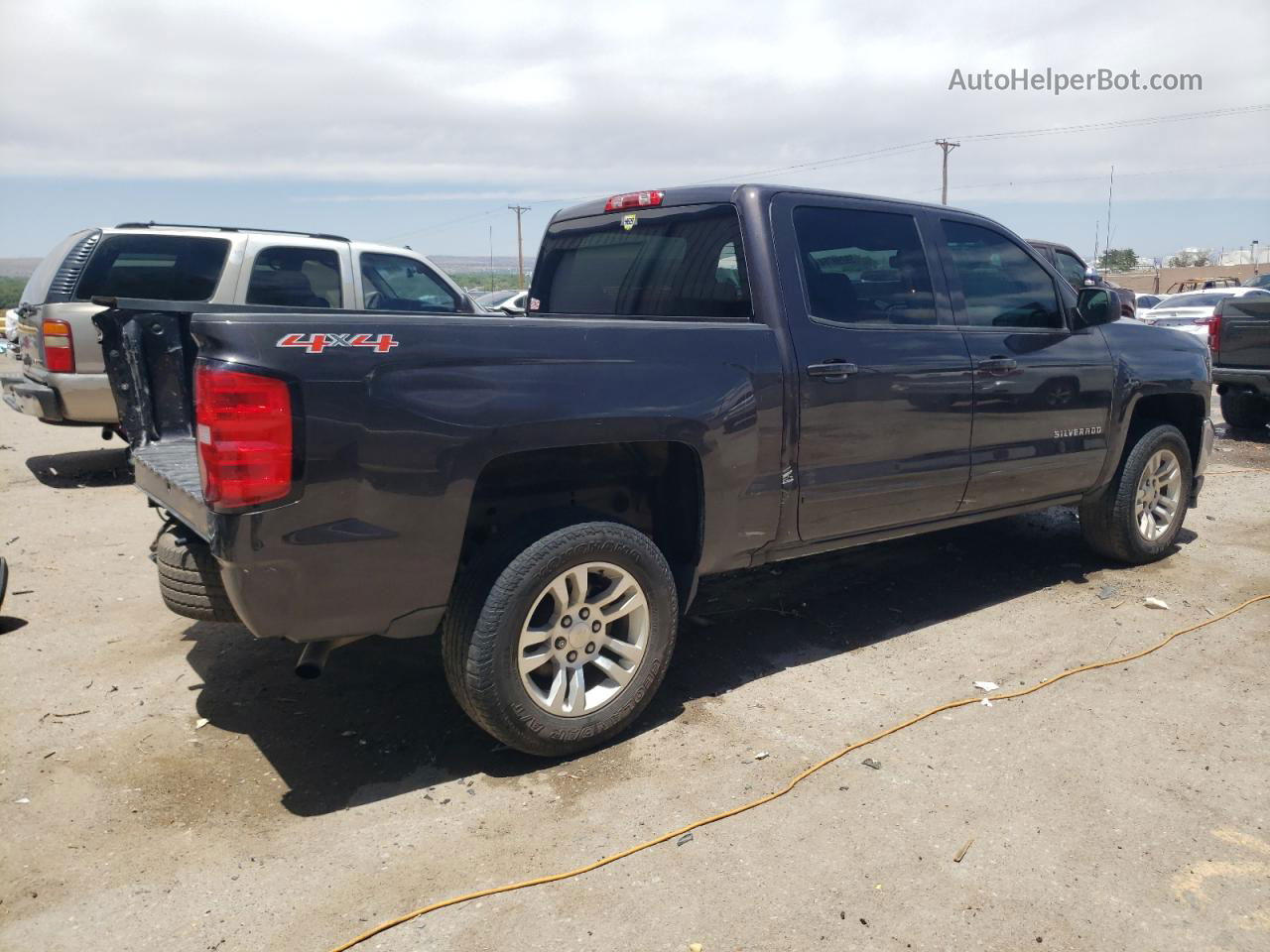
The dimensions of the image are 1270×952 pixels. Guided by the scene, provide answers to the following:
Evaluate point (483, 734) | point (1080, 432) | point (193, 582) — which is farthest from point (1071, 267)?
point (193, 582)

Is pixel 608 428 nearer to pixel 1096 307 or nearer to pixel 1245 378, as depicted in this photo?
pixel 1096 307

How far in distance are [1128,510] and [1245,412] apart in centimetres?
759

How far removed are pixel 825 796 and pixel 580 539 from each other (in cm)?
118

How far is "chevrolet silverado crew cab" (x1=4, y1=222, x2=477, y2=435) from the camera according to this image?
25.7 ft

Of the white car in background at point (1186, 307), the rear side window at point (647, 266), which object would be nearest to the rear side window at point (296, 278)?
the rear side window at point (647, 266)

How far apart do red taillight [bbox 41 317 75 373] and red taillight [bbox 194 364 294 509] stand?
5880 mm

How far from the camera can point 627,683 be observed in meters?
3.71

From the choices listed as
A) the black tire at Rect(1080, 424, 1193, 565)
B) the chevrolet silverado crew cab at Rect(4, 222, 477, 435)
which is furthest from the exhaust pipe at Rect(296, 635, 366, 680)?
the chevrolet silverado crew cab at Rect(4, 222, 477, 435)

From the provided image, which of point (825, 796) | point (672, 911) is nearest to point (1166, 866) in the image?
point (825, 796)

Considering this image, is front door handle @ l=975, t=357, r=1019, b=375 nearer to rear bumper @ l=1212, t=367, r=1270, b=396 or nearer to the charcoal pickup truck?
the charcoal pickup truck

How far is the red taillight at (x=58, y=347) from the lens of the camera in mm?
7836

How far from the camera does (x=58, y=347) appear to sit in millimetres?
7855

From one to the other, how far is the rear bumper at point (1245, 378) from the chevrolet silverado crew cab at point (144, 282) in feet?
29.7

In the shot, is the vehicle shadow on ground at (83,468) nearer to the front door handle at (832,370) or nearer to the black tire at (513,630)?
the black tire at (513,630)
